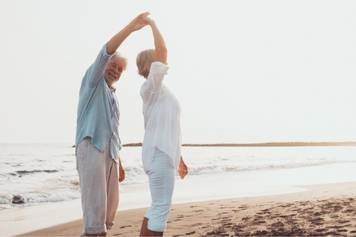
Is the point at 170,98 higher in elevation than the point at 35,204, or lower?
higher

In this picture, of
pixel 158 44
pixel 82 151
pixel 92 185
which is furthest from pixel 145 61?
pixel 92 185

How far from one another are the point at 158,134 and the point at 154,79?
34 centimetres

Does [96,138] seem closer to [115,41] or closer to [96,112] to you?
[96,112]

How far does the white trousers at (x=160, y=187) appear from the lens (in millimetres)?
3076

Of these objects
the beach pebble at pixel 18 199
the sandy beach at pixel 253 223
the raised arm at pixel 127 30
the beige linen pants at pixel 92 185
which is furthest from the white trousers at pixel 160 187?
the beach pebble at pixel 18 199

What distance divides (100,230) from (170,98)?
96 centimetres

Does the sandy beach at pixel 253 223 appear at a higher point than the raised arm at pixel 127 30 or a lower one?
lower

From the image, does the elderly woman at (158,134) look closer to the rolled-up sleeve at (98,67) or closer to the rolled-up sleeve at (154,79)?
the rolled-up sleeve at (154,79)

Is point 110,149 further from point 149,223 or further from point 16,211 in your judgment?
point 16,211

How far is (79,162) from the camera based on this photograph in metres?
3.21

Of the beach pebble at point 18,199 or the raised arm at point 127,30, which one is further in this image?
the beach pebble at point 18,199

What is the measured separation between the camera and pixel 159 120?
3096 mm

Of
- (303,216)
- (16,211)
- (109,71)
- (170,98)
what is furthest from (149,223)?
(16,211)

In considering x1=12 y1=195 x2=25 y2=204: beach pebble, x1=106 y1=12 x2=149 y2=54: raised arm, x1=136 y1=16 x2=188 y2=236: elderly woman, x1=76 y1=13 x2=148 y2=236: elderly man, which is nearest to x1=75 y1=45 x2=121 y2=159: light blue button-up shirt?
x1=76 y1=13 x2=148 y2=236: elderly man
